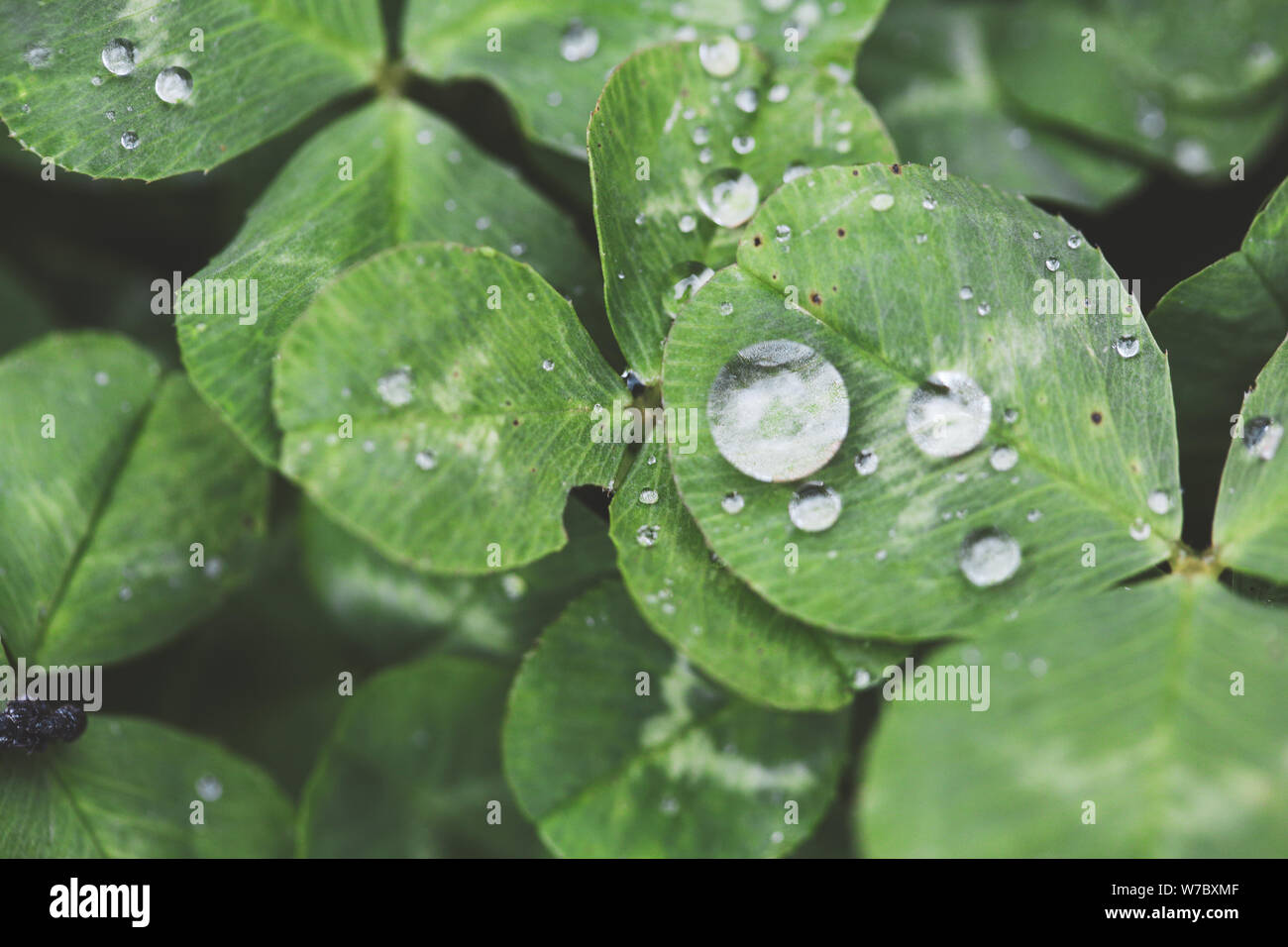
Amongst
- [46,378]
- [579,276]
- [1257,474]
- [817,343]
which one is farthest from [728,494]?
[46,378]

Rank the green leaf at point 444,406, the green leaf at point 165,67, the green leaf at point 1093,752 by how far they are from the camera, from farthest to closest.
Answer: the green leaf at point 165,67 < the green leaf at point 444,406 < the green leaf at point 1093,752

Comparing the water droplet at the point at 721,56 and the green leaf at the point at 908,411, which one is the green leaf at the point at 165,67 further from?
the green leaf at the point at 908,411

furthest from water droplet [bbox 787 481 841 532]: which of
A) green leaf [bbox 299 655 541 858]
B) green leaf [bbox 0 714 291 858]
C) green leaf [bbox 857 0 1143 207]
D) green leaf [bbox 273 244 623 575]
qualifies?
green leaf [bbox 0 714 291 858]

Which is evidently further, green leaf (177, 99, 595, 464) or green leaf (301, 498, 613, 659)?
green leaf (301, 498, 613, 659)

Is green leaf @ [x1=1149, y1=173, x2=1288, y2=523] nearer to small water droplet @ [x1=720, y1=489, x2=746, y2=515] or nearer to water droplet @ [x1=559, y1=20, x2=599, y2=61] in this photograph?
small water droplet @ [x1=720, y1=489, x2=746, y2=515]

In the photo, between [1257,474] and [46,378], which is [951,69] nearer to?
[1257,474]

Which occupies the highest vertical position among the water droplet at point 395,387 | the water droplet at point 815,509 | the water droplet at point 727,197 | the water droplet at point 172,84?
the water droplet at point 172,84

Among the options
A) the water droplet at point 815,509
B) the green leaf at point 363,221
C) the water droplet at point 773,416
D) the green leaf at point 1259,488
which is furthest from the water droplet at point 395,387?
the green leaf at point 1259,488
